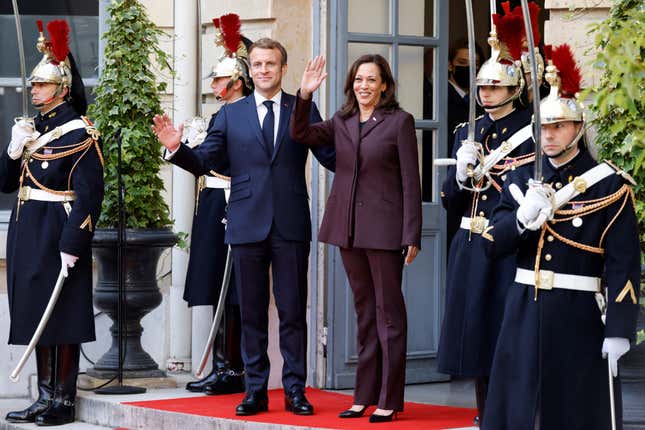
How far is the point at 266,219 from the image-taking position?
23.1 feet

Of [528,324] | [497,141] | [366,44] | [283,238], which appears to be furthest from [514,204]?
[366,44]

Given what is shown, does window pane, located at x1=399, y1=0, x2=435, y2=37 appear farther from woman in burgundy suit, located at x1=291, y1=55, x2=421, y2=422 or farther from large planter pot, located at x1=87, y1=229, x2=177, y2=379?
large planter pot, located at x1=87, y1=229, x2=177, y2=379

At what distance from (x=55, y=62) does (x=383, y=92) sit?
6.12 feet

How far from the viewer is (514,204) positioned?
5590 millimetres

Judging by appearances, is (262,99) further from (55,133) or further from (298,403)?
(298,403)

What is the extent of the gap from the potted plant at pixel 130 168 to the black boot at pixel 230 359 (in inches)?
23.5

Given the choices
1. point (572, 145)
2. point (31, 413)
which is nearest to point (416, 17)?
point (31, 413)

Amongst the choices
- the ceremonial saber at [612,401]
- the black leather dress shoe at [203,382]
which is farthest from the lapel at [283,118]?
the ceremonial saber at [612,401]

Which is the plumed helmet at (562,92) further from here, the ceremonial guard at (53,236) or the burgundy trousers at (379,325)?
the ceremonial guard at (53,236)

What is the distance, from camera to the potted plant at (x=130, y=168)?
27.1ft

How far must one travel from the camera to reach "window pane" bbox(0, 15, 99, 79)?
966 centimetres

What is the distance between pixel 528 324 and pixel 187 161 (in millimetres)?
2131

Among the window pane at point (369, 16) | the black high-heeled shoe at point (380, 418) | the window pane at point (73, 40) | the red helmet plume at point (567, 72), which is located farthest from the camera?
the window pane at point (73, 40)

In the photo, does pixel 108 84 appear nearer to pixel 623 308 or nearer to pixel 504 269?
pixel 504 269
